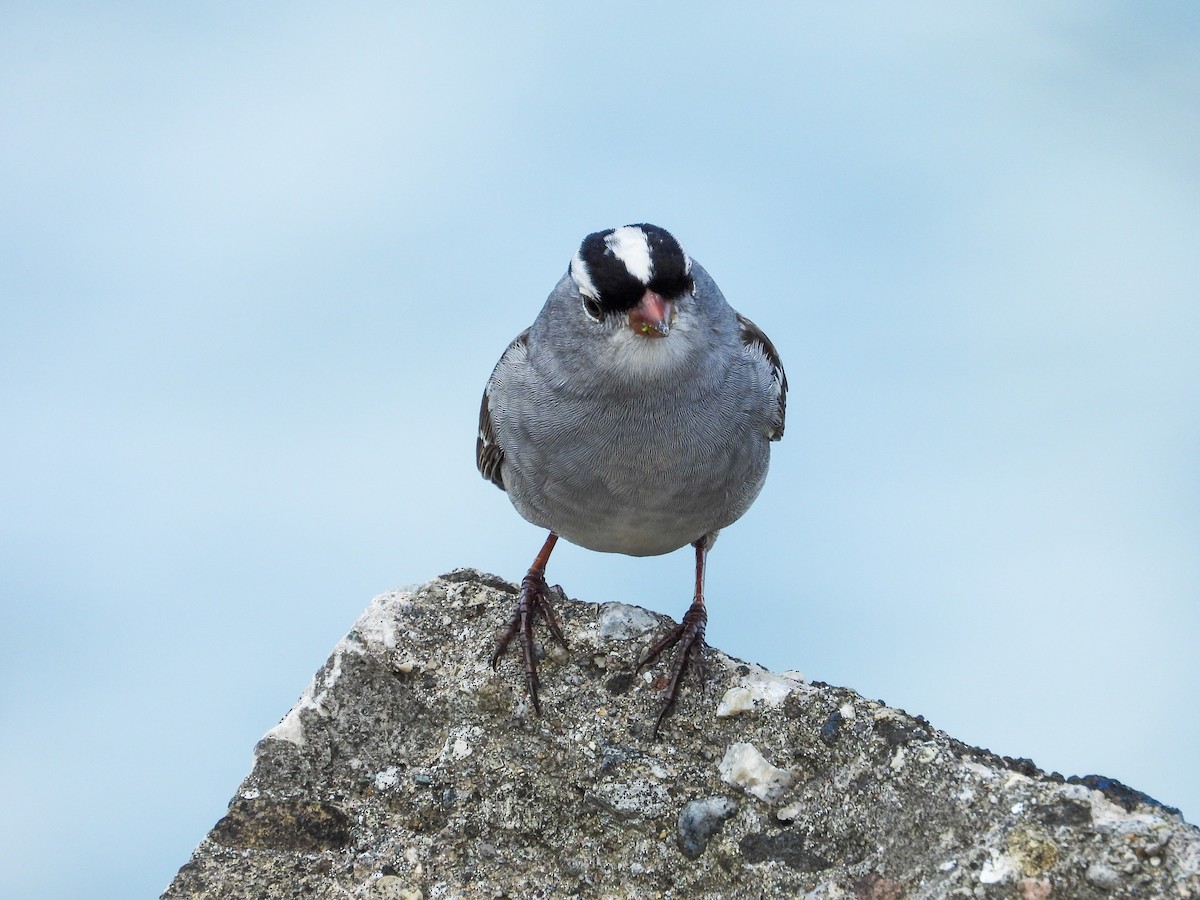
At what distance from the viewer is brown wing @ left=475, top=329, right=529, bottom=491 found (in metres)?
5.62

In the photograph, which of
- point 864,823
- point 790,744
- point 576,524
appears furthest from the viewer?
point 576,524

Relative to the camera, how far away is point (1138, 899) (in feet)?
10.6

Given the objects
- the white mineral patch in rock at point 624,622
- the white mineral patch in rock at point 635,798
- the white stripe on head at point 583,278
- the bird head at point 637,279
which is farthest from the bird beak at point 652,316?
the white mineral patch in rock at point 635,798

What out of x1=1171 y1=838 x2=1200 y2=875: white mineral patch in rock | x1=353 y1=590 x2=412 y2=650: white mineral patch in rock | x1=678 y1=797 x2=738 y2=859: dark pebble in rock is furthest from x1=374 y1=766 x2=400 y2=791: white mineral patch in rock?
x1=1171 y1=838 x2=1200 y2=875: white mineral patch in rock

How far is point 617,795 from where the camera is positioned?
166 inches

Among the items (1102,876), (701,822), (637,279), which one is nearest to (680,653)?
(701,822)

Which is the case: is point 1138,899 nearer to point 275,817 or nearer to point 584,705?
point 584,705

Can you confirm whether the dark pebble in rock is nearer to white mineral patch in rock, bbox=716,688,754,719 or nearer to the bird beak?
white mineral patch in rock, bbox=716,688,754,719

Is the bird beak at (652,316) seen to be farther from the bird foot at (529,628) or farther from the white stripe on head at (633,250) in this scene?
the bird foot at (529,628)

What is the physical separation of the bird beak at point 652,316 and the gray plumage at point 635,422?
8 centimetres

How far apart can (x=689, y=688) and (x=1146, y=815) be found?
1622mm

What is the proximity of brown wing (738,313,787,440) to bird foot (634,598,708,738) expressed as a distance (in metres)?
1.01

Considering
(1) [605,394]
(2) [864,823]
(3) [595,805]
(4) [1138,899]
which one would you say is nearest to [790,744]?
(2) [864,823]

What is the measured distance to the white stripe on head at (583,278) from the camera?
186 inches
